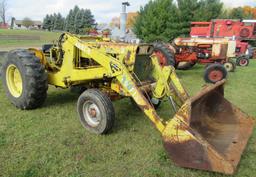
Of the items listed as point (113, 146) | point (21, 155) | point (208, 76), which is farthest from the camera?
point (208, 76)

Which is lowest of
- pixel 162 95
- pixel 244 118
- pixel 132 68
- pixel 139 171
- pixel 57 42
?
pixel 139 171

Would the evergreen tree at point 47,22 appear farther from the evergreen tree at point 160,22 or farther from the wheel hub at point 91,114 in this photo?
the wheel hub at point 91,114

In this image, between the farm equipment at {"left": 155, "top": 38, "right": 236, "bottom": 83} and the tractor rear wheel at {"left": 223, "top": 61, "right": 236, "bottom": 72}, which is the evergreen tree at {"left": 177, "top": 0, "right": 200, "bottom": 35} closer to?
the tractor rear wheel at {"left": 223, "top": 61, "right": 236, "bottom": 72}

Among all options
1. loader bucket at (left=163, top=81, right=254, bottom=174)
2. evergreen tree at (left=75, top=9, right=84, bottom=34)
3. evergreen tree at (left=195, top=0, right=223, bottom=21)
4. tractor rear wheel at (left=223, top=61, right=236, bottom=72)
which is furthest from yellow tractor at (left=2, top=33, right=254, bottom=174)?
evergreen tree at (left=75, top=9, right=84, bottom=34)

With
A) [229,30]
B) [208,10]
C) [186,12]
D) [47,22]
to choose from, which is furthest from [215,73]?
[47,22]

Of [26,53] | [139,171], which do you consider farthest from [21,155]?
[26,53]

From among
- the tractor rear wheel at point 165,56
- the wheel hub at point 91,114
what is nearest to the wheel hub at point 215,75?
the tractor rear wheel at point 165,56

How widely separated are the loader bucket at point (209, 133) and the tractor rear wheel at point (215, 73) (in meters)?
4.33

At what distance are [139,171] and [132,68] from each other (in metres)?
1.79

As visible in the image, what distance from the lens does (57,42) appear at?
219 inches

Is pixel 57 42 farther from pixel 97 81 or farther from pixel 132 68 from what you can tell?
pixel 132 68

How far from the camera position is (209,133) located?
4.21 m

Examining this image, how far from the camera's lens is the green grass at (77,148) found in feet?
11.0

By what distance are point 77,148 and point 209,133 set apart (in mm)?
1976
